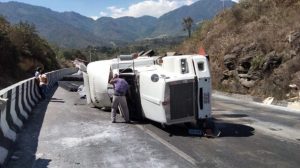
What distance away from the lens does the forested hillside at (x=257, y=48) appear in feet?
72.5

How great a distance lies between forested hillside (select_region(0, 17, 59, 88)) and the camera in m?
43.9

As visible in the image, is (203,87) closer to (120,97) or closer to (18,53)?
(120,97)

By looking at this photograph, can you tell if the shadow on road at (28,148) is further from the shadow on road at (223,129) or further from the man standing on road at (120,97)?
the shadow on road at (223,129)

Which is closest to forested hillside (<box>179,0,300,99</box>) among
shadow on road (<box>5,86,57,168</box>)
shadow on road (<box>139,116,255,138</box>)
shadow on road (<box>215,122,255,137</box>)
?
shadow on road (<box>215,122,255,137</box>)

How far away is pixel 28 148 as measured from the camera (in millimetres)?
10461

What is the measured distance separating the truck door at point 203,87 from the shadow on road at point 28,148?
4131 millimetres

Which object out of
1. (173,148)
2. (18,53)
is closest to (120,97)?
(173,148)

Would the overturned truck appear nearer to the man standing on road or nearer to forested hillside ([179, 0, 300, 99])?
the man standing on road

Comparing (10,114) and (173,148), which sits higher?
(10,114)

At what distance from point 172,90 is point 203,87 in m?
0.85

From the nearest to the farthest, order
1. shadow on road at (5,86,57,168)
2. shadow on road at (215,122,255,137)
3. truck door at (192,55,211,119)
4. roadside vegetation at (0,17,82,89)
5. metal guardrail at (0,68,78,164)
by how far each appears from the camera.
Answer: shadow on road at (5,86,57,168), metal guardrail at (0,68,78,164), shadow on road at (215,122,255,137), truck door at (192,55,211,119), roadside vegetation at (0,17,82,89)

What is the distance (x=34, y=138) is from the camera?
11.6 meters

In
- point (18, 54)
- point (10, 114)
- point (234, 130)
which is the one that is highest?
point (18, 54)

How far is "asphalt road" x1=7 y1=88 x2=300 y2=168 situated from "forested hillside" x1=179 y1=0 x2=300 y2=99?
6997 millimetres
